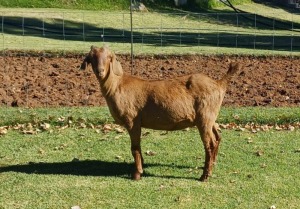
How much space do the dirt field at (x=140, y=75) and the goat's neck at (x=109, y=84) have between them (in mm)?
5036

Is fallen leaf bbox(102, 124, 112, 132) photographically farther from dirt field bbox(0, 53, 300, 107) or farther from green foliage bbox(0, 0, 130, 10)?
green foliage bbox(0, 0, 130, 10)

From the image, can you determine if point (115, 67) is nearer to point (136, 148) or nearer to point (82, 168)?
point (136, 148)

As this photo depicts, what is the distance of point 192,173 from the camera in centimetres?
909

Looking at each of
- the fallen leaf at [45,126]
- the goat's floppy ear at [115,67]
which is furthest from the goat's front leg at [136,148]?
the fallen leaf at [45,126]

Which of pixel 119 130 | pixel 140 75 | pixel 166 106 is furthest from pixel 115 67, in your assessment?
pixel 140 75

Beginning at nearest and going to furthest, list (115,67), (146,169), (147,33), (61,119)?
1. (115,67)
2. (146,169)
3. (61,119)
4. (147,33)

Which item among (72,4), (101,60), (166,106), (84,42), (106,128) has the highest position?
(101,60)

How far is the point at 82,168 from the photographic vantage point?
30.5ft

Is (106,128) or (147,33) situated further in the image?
(147,33)

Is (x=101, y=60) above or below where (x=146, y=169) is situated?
above

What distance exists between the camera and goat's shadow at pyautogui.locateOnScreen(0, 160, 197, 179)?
9.02m

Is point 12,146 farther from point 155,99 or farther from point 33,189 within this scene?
point 155,99

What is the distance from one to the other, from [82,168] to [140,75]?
8.13 m

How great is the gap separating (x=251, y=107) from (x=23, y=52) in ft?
34.6
